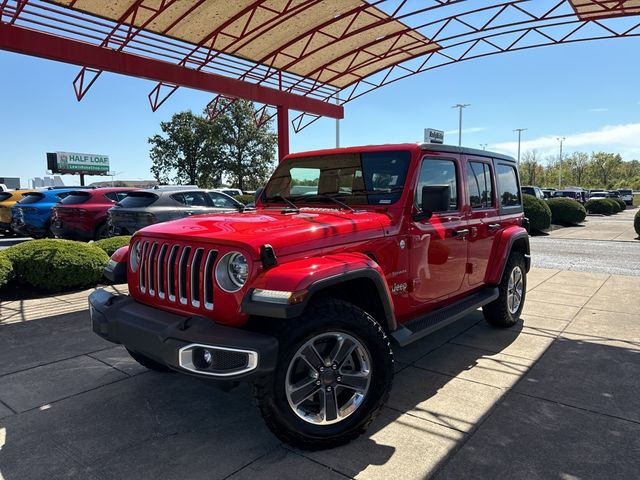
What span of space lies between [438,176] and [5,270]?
6010mm

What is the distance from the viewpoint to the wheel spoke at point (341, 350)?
109 inches

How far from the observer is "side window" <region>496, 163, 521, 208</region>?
5.06 meters

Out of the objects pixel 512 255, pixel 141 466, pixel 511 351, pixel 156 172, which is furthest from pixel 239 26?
pixel 156 172

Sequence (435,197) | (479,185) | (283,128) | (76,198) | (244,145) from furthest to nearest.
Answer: (244,145) → (283,128) → (76,198) → (479,185) → (435,197)

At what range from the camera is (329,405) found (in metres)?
2.77

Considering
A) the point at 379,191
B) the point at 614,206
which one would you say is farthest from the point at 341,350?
the point at 614,206

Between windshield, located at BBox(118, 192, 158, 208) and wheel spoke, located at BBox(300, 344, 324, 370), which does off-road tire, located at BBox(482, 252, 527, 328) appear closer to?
wheel spoke, located at BBox(300, 344, 324, 370)

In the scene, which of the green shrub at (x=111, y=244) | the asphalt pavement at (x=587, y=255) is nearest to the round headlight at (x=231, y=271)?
the green shrub at (x=111, y=244)

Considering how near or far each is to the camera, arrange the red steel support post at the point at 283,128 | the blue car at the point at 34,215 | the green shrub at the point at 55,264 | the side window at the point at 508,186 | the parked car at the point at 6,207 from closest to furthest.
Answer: the side window at the point at 508,186 → the green shrub at the point at 55,264 → the blue car at the point at 34,215 → the red steel support post at the point at 283,128 → the parked car at the point at 6,207

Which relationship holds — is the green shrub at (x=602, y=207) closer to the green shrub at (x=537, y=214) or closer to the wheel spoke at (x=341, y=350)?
the green shrub at (x=537, y=214)

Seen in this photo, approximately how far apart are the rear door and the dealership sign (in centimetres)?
6846

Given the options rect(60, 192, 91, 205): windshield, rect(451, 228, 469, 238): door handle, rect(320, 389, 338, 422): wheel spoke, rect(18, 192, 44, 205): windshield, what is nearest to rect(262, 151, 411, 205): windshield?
rect(451, 228, 469, 238): door handle

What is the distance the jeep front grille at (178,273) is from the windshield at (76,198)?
9182 millimetres

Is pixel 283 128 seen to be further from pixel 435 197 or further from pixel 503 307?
pixel 435 197
